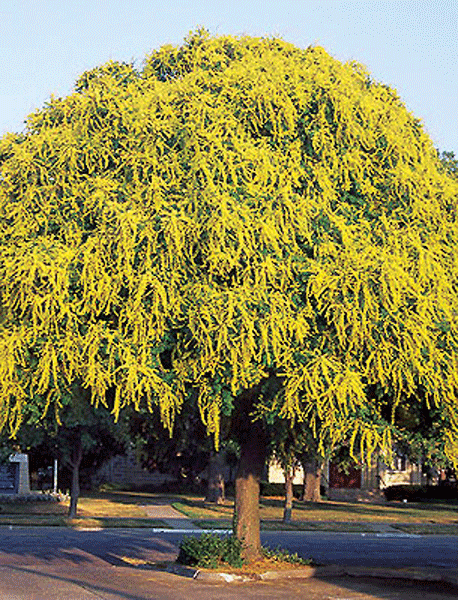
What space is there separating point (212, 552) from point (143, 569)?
1787mm

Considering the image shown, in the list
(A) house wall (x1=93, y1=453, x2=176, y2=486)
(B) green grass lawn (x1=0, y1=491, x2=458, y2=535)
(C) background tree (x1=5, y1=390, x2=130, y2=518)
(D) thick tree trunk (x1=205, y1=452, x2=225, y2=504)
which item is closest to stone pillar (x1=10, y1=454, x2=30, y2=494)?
(C) background tree (x1=5, y1=390, x2=130, y2=518)

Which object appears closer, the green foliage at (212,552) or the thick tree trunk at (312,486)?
the green foliage at (212,552)

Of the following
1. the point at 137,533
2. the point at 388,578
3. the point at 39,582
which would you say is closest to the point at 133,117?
the point at 39,582

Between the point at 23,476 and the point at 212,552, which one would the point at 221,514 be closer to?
the point at 23,476

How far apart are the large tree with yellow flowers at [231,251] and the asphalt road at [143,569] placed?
312 centimetres

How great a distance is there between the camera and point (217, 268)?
58.0ft

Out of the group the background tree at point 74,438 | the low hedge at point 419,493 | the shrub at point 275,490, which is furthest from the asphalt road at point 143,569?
the low hedge at point 419,493

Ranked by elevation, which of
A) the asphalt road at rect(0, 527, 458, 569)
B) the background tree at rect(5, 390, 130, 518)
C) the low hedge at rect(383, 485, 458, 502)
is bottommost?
the asphalt road at rect(0, 527, 458, 569)

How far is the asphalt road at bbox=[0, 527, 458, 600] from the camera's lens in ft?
63.3

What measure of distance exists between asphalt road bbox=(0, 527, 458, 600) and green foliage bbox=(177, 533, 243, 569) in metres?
0.76

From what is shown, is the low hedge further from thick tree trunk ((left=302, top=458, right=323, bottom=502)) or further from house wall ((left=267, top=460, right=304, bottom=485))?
thick tree trunk ((left=302, top=458, right=323, bottom=502))

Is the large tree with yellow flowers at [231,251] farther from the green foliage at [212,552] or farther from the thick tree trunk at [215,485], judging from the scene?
the thick tree trunk at [215,485]

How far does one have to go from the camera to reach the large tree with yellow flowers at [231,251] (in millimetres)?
17656

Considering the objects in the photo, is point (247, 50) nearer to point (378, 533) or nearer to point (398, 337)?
point (398, 337)
